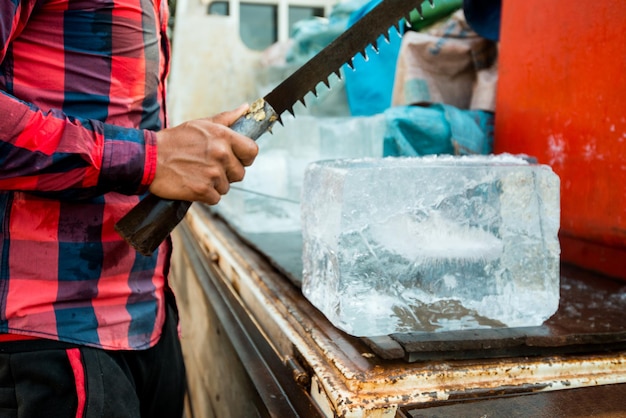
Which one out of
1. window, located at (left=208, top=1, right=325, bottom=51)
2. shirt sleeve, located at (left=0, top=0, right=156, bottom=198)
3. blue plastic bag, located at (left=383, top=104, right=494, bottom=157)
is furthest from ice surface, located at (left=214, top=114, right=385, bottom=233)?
window, located at (left=208, top=1, right=325, bottom=51)

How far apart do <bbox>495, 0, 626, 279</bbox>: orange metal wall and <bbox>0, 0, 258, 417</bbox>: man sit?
777mm

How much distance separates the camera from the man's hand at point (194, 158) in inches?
34.1

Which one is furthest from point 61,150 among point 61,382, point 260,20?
point 260,20

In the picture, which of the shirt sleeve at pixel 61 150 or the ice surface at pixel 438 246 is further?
the ice surface at pixel 438 246

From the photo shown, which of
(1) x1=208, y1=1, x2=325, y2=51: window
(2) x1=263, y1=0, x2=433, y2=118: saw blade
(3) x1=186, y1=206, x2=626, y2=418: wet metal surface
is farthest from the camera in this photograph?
(1) x1=208, y1=1, x2=325, y2=51: window

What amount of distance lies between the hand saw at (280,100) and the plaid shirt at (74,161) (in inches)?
1.8

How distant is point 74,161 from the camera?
2.68ft

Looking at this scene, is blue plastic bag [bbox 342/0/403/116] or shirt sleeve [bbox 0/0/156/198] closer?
shirt sleeve [bbox 0/0/156/198]

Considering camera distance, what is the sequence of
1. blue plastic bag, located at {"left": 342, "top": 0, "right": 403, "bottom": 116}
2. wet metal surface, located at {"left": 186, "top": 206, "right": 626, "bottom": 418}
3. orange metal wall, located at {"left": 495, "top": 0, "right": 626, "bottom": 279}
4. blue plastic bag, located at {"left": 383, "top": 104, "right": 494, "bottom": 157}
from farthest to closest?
blue plastic bag, located at {"left": 342, "top": 0, "right": 403, "bottom": 116} → blue plastic bag, located at {"left": 383, "top": 104, "right": 494, "bottom": 157} → orange metal wall, located at {"left": 495, "top": 0, "right": 626, "bottom": 279} → wet metal surface, located at {"left": 186, "top": 206, "right": 626, "bottom": 418}

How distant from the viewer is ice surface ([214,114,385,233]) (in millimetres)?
1978

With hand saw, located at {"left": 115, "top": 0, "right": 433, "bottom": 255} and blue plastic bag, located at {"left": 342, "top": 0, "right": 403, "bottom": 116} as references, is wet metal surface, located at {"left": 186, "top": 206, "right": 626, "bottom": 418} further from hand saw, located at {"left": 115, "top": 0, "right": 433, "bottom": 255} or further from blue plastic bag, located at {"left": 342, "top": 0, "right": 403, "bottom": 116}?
blue plastic bag, located at {"left": 342, "top": 0, "right": 403, "bottom": 116}

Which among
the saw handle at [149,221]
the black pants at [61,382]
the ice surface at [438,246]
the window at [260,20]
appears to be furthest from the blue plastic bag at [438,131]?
the window at [260,20]

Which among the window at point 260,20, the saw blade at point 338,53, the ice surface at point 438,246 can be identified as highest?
the window at point 260,20

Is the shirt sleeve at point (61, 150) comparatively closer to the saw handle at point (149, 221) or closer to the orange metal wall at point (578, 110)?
the saw handle at point (149, 221)
